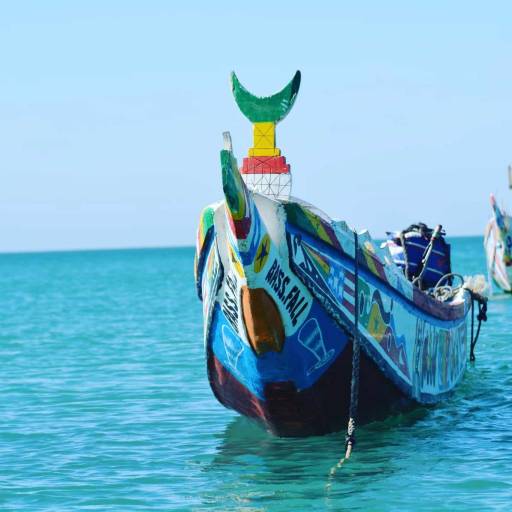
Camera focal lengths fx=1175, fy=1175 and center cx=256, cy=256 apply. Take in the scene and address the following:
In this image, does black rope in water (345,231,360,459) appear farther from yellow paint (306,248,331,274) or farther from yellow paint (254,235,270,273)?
yellow paint (254,235,270,273)

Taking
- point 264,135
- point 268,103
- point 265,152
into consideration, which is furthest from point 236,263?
point 268,103

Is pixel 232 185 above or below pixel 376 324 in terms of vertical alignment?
above

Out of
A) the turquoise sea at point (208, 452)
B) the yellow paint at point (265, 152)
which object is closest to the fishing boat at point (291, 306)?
the yellow paint at point (265, 152)

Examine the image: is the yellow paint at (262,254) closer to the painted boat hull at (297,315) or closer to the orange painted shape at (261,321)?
the painted boat hull at (297,315)

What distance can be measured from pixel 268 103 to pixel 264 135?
0.29 meters

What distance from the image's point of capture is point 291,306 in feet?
34.5

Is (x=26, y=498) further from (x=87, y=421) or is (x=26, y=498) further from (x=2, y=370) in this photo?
(x=2, y=370)

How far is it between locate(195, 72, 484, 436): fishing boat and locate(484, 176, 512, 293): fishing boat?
2440cm

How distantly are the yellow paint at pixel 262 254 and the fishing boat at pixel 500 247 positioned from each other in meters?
26.7

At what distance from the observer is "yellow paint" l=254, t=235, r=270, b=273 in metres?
9.93

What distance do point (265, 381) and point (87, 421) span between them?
13.3 ft

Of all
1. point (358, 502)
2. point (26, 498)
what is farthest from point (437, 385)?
point (26, 498)

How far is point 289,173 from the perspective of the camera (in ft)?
34.2

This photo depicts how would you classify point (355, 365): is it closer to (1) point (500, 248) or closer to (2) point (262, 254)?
(2) point (262, 254)
